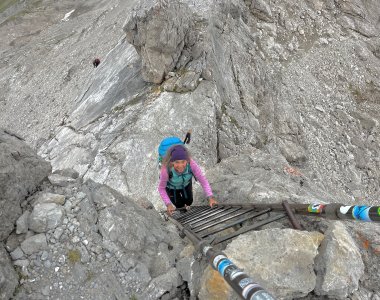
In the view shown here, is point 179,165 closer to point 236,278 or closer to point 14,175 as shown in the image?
point 14,175

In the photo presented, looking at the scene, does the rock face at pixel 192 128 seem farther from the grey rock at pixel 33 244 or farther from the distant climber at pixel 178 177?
the distant climber at pixel 178 177

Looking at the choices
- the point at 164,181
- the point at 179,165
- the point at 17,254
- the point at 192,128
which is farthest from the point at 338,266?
the point at 192,128

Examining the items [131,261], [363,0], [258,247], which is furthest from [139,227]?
[363,0]

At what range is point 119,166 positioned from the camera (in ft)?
45.8

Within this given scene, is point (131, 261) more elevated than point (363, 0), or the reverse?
point (131, 261)

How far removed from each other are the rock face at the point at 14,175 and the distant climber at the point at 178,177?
2721mm

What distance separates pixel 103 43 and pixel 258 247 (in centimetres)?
2735

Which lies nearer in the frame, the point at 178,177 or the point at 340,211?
the point at 340,211

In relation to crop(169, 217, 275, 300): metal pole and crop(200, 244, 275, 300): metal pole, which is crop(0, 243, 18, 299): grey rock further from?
crop(200, 244, 275, 300): metal pole

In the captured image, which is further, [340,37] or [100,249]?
[340,37]

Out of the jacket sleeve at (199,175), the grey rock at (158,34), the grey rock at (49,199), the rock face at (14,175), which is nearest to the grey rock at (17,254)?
the rock face at (14,175)

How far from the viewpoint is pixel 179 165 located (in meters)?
8.15

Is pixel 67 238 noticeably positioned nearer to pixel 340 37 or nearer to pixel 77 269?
pixel 77 269

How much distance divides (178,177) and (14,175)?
13.1 feet
